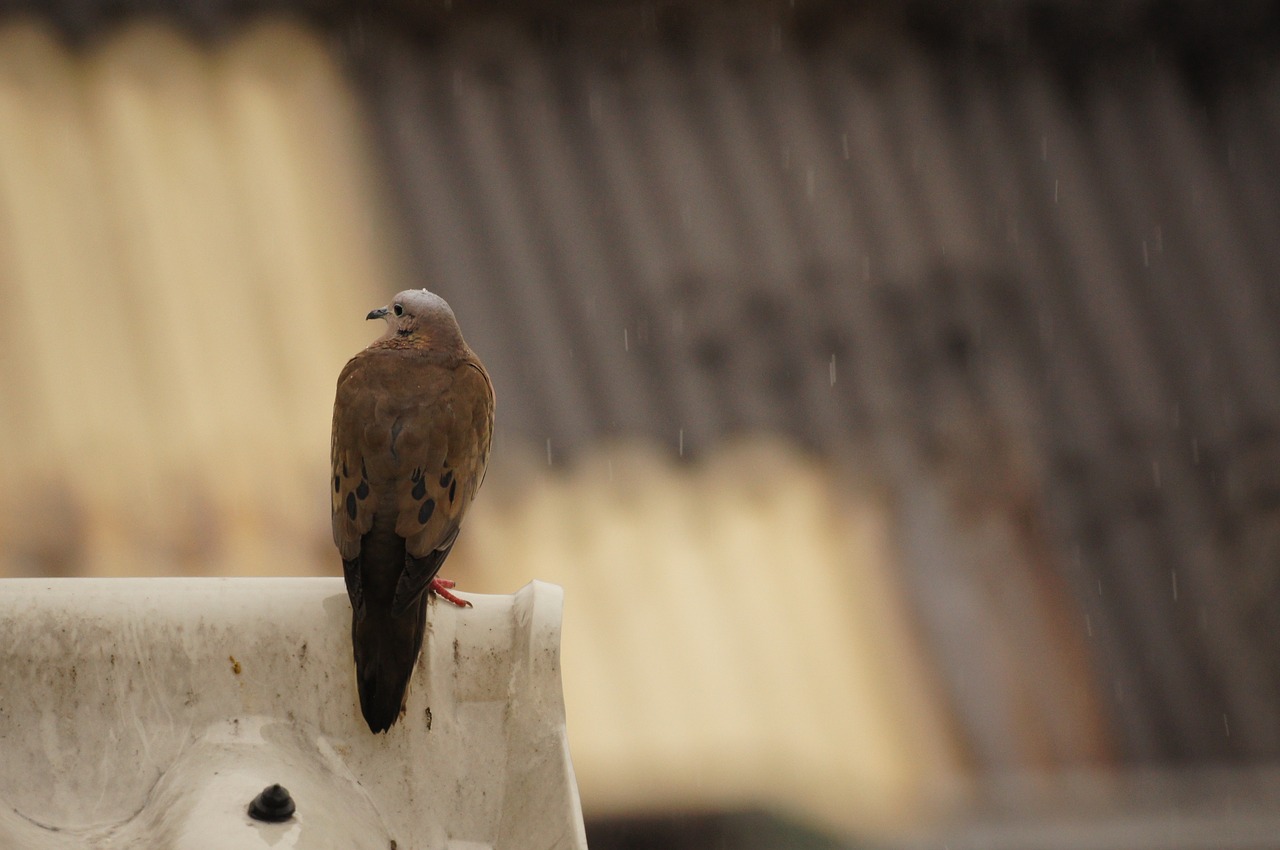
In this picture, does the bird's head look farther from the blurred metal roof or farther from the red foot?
the blurred metal roof

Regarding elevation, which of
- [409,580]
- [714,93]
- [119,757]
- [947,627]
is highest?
[714,93]

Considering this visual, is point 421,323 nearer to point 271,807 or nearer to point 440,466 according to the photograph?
point 440,466

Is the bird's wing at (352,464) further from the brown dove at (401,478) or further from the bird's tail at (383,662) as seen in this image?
the bird's tail at (383,662)

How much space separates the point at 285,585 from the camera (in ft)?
6.14

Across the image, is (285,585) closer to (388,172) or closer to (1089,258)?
(388,172)

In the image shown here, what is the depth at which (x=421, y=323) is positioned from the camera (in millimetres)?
2295

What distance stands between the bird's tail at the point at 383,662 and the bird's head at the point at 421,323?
23.3 inches

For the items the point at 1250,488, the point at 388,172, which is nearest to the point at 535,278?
the point at 388,172

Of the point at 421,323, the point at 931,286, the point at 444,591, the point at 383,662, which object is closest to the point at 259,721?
the point at 383,662

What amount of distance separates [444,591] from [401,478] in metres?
0.18

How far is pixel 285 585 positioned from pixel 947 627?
97.8 inches

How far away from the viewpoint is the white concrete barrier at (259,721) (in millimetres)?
1657

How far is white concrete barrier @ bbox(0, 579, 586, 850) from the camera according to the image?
166cm

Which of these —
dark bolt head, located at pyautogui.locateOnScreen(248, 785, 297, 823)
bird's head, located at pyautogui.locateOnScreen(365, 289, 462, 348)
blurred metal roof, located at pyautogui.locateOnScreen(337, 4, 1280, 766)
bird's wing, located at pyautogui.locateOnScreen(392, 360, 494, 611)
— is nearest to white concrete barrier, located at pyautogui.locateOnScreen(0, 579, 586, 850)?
dark bolt head, located at pyautogui.locateOnScreen(248, 785, 297, 823)
